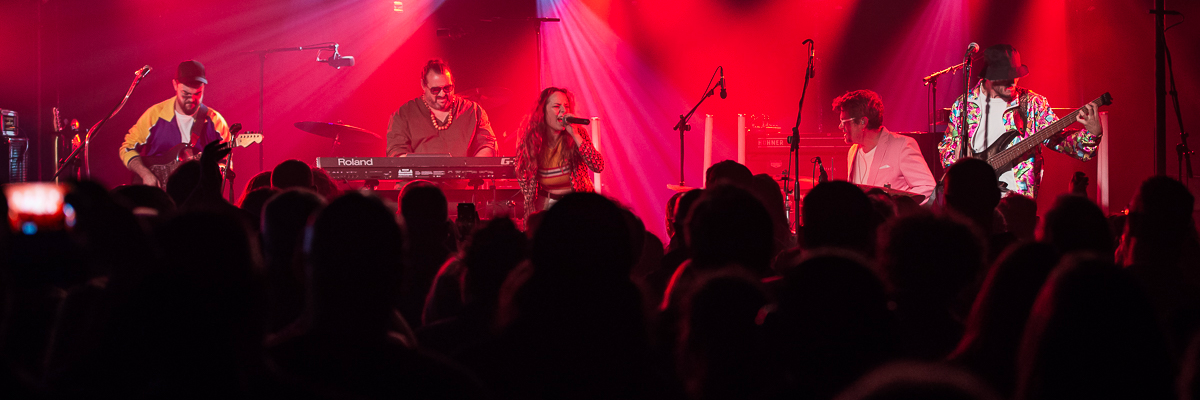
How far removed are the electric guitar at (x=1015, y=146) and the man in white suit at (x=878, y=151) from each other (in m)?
0.46

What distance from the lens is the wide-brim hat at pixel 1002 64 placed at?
18.6 feet

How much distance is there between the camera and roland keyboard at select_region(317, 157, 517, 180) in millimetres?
5555

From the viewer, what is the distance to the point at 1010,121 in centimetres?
579

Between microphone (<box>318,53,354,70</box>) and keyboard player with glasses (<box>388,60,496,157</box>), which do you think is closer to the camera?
keyboard player with glasses (<box>388,60,496,157</box>)

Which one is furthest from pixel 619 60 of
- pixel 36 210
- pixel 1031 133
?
pixel 36 210

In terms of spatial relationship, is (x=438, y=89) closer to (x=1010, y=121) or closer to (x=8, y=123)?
(x=8, y=123)

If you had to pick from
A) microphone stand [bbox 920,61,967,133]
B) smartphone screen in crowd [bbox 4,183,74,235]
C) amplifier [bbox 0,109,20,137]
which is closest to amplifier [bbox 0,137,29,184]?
amplifier [bbox 0,109,20,137]

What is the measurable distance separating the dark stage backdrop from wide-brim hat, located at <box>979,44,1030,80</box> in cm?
316

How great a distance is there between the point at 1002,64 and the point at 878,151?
3.75ft

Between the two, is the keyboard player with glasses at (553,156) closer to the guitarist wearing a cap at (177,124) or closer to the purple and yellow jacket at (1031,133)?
the purple and yellow jacket at (1031,133)

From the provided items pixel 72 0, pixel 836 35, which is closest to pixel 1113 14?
pixel 836 35

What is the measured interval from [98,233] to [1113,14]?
9607 mm

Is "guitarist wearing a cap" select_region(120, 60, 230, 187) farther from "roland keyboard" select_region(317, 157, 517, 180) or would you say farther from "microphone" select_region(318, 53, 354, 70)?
"roland keyboard" select_region(317, 157, 517, 180)

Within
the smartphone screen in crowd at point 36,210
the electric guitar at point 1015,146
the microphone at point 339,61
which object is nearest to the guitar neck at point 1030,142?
the electric guitar at point 1015,146
